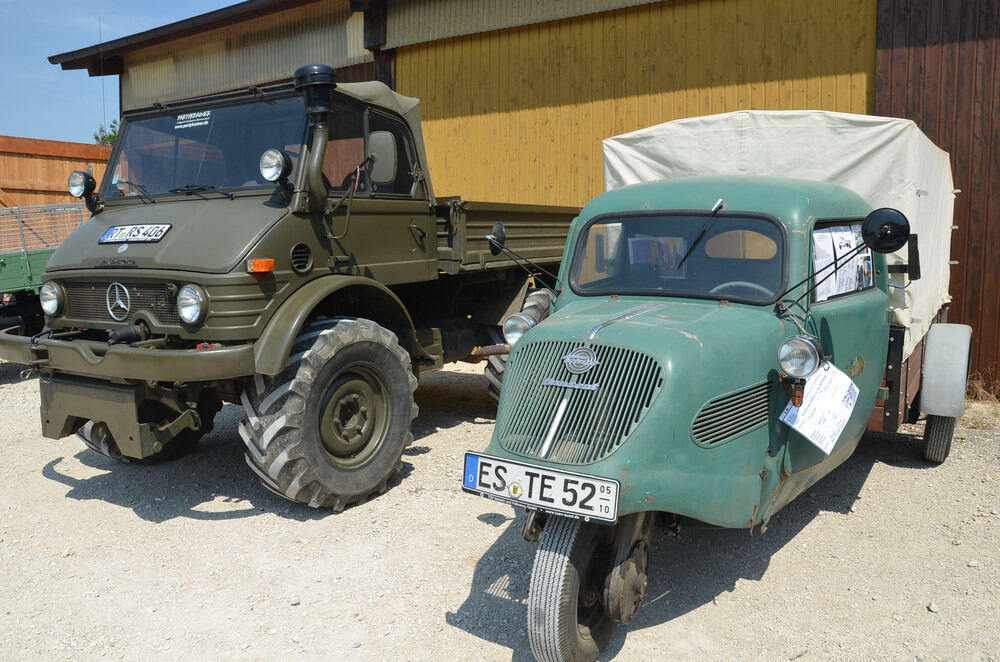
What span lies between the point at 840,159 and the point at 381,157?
11.1 ft

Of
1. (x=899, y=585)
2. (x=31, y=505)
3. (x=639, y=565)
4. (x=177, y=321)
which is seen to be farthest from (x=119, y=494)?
(x=899, y=585)

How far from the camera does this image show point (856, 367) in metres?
4.40

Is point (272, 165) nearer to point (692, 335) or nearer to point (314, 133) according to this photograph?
point (314, 133)

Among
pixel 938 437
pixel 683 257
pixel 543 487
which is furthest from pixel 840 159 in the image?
pixel 543 487

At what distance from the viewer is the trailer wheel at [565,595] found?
3.01 metres

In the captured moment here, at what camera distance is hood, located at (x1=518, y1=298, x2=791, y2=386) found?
322 cm

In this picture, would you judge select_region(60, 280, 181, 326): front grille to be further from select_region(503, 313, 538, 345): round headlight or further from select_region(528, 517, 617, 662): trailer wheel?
select_region(528, 517, 617, 662): trailer wheel

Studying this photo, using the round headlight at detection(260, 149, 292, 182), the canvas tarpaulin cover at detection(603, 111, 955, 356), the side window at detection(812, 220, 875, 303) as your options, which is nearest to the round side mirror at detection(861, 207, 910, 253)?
the side window at detection(812, 220, 875, 303)

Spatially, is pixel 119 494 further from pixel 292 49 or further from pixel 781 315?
pixel 292 49

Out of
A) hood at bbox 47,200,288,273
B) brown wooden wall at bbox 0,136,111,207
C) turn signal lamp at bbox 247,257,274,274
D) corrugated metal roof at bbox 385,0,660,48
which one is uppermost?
corrugated metal roof at bbox 385,0,660,48

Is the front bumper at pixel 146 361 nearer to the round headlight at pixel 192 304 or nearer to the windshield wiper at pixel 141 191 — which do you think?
the round headlight at pixel 192 304

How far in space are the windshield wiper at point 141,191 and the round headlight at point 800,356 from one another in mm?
4474

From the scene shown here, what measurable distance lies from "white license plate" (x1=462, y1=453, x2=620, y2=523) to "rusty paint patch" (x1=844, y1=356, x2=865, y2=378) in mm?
2082

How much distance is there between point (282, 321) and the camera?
470cm
